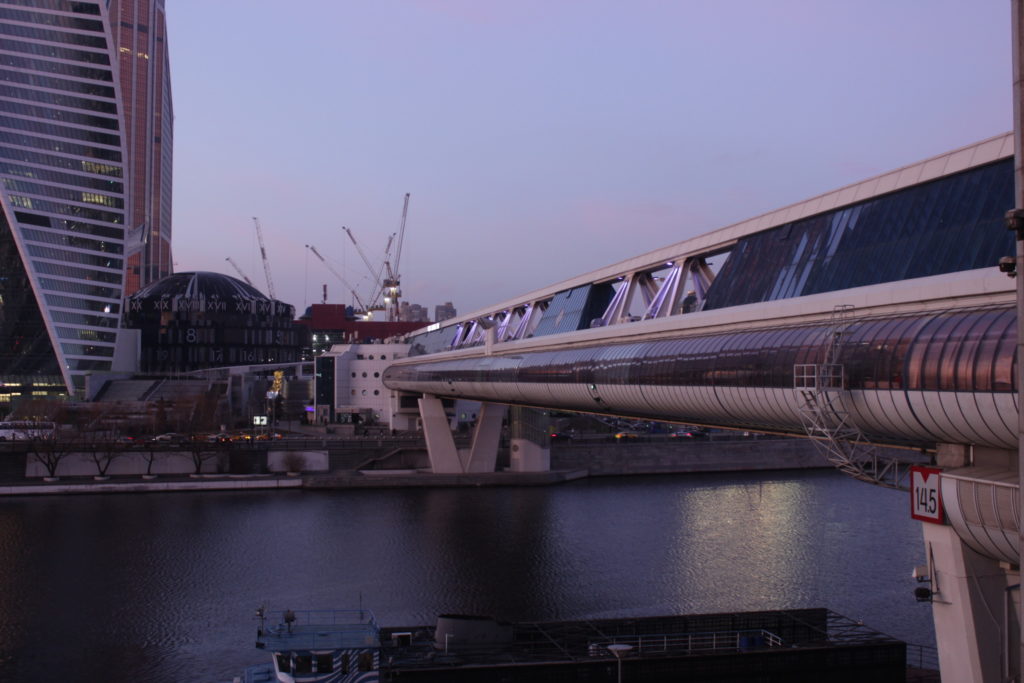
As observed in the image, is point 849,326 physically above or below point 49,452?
below

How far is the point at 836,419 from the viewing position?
13109 millimetres

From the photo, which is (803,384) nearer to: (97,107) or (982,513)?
(982,513)

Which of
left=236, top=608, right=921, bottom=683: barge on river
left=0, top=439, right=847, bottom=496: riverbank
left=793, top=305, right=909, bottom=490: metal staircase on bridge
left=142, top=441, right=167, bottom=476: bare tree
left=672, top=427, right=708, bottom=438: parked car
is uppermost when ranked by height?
left=672, top=427, right=708, bottom=438: parked car

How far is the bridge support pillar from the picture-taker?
11234mm

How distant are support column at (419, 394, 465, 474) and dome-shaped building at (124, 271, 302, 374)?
227ft

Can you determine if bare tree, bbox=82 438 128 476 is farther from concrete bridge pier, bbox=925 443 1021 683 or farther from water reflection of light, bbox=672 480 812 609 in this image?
concrete bridge pier, bbox=925 443 1021 683

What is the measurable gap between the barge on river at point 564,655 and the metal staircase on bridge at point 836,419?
7987 millimetres

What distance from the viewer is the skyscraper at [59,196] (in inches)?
3775

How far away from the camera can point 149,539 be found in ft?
Answer: 125

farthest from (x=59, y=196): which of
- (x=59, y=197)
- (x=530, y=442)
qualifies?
(x=530, y=442)

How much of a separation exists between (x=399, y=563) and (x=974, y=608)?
81.8ft

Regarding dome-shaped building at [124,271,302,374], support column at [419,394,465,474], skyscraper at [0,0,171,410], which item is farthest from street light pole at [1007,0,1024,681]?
dome-shaped building at [124,271,302,374]

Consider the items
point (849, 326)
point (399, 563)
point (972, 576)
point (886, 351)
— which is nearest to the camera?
point (972, 576)

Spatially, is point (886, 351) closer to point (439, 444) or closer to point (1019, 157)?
point (1019, 157)
